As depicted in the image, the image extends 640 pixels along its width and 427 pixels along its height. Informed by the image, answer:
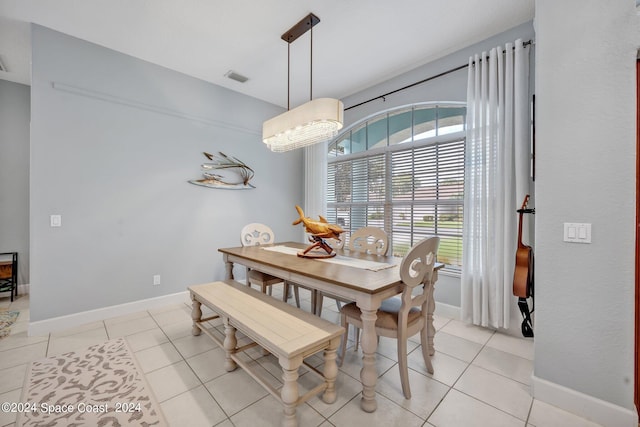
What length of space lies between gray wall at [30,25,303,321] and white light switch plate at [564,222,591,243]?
12.1ft

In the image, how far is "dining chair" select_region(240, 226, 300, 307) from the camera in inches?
111

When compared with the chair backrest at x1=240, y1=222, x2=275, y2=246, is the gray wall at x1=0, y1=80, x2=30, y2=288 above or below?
above

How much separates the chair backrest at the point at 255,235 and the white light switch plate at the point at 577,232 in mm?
2844

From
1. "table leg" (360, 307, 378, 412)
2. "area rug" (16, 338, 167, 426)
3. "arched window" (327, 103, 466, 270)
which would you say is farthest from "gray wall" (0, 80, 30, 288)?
"table leg" (360, 307, 378, 412)

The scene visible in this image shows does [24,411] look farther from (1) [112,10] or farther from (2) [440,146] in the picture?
(2) [440,146]

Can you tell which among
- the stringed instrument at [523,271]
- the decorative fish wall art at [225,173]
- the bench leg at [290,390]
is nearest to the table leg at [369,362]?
the bench leg at [290,390]

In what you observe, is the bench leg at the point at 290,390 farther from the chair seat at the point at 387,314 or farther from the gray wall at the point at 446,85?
the gray wall at the point at 446,85

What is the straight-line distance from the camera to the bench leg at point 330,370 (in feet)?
5.12

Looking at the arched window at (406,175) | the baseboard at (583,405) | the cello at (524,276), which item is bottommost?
the baseboard at (583,405)

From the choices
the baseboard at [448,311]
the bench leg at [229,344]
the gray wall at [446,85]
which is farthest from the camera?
the baseboard at [448,311]

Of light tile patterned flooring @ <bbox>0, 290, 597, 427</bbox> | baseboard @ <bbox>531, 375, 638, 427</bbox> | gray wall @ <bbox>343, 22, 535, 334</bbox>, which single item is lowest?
light tile patterned flooring @ <bbox>0, 290, 597, 427</bbox>

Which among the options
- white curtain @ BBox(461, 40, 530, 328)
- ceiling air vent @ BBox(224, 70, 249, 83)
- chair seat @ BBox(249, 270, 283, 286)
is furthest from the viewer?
ceiling air vent @ BBox(224, 70, 249, 83)

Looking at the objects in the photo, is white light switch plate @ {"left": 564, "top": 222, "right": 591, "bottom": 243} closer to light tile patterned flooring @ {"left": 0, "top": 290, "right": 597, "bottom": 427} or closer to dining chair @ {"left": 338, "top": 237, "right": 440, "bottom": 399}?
dining chair @ {"left": 338, "top": 237, "right": 440, "bottom": 399}

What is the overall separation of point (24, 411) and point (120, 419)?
0.61 metres
